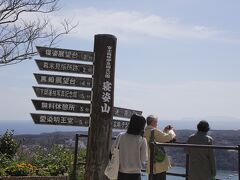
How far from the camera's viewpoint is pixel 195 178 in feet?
25.8

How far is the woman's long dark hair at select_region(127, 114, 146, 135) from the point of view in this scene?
→ 6.90 meters

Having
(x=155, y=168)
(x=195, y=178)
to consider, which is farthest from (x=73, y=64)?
(x=195, y=178)

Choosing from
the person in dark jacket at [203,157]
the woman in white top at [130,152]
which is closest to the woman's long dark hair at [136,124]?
the woman in white top at [130,152]

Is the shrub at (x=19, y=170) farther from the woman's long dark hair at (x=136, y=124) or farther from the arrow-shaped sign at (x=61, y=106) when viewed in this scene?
the woman's long dark hair at (x=136, y=124)

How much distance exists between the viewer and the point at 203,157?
775cm

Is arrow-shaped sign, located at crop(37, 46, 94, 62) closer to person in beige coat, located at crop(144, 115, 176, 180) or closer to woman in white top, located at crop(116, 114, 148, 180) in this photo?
person in beige coat, located at crop(144, 115, 176, 180)

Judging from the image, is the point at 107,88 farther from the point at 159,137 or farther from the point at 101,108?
the point at 159,137

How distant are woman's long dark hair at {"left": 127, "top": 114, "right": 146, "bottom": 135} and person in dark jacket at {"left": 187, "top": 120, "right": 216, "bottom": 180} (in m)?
1.18

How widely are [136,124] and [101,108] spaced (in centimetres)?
182

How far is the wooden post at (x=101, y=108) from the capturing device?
859 cm

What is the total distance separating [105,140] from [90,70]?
131cm

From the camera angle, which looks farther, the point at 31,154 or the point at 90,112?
the point at 31,154

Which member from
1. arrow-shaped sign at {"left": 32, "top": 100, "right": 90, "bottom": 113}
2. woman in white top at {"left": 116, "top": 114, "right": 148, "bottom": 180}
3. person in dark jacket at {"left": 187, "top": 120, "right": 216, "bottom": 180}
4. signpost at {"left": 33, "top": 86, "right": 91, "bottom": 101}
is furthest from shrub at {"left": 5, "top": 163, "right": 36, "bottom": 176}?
person in dark jacket at {"left": 187, "top": 120, "right": 216, "bottom": 180}

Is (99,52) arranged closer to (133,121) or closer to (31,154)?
(133,121)
